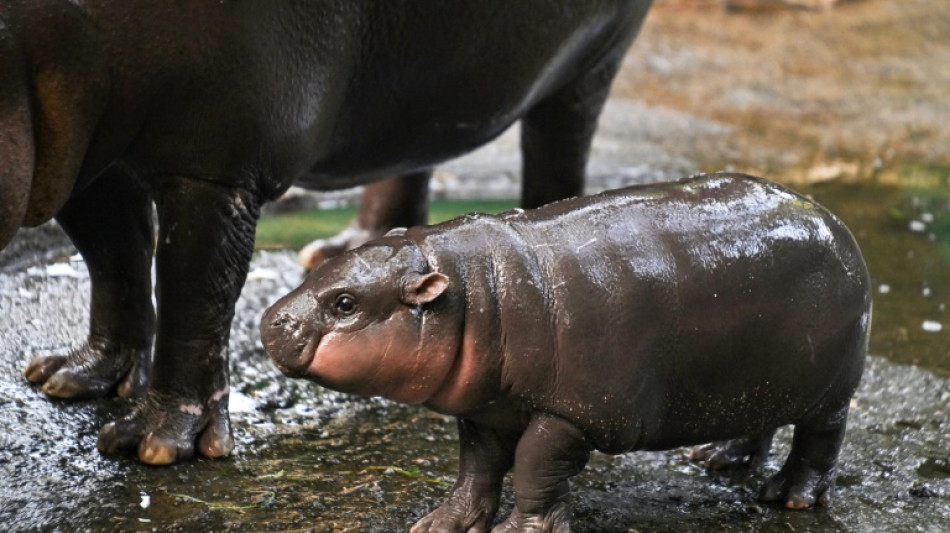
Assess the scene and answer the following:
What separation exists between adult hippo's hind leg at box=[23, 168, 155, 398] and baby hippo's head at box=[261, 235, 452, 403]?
126cm

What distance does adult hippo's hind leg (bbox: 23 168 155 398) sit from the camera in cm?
377

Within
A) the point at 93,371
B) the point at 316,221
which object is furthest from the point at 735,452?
the point at 316,221

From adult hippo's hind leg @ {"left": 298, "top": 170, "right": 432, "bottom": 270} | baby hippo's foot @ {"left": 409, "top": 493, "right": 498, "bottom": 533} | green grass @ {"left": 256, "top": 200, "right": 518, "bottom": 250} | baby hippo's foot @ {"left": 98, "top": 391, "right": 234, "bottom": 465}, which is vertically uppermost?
baby hippo's foot @ {"left": 98, "top": 391, "right": 234, "bottom": 465}

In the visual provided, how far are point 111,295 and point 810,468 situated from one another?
210 centimetres

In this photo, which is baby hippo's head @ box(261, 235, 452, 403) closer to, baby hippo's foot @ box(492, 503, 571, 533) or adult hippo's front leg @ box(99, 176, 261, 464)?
baby hippo's foot @ box(492, 503, 571, 533)

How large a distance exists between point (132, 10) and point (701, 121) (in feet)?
22.2

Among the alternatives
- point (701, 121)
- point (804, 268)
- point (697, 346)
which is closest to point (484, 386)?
point (697, 346)

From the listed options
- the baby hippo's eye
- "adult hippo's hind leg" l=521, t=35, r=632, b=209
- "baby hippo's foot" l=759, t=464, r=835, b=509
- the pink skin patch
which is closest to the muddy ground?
"baby hippo's foot" l=759, t=464, r=835, b=509

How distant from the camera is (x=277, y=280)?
5.15m

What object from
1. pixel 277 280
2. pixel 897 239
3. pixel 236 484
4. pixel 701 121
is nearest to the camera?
pixel 236 484

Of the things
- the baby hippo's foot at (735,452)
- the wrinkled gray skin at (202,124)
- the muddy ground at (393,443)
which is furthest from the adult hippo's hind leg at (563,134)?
the baby hippo's foot at (735,452)

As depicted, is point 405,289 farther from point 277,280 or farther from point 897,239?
point 897,239

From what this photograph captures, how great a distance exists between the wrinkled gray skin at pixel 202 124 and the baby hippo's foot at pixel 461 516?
75 cm

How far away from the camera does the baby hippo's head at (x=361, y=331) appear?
267 cm
